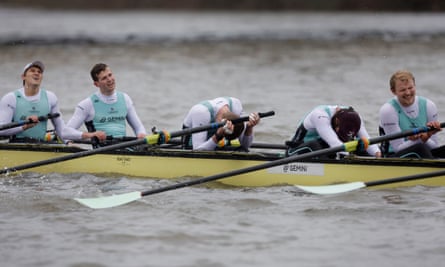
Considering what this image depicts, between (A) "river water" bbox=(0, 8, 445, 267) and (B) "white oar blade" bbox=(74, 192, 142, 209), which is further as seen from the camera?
(B) "white oar blade" bbox=(74, 192, 142, 209)

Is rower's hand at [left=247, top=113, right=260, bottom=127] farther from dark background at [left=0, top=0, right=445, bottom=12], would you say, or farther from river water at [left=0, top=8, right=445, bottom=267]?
dark background at [left=0, top=0, right=445, bottom=12]

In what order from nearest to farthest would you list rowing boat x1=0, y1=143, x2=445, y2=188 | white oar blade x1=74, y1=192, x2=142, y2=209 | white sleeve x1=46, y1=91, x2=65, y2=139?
white oar blade x1=74, y1=192, x2=142, y2=209 → rowing boat x1=0, y1=143, x2=445, y2=188 → white sleeve x1=46, y1=91, x2=65, y2=139

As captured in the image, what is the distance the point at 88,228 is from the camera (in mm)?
10867

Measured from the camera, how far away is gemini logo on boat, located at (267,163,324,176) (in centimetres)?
1206

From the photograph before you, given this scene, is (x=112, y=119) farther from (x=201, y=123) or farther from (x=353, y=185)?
(x=353, y=185)

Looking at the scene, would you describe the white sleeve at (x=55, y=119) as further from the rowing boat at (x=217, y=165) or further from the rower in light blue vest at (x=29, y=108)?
the rowing boat at (x=217, y=165)

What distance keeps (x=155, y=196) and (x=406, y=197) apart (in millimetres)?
3085

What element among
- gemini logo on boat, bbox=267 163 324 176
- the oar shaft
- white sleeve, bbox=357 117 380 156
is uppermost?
white sleeve, bbox=357 117 380 156

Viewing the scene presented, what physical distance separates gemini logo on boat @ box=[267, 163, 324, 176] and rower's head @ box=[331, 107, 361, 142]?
0.46 metres

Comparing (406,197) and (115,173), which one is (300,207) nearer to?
(406,197)

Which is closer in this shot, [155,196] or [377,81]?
[155,196]

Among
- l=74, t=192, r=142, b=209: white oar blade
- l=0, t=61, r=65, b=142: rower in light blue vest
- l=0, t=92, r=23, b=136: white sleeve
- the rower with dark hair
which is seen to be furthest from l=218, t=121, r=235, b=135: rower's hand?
l=0, t=92, r=23, b=136: white sleeve

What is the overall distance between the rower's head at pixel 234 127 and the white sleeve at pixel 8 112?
10.2 feet

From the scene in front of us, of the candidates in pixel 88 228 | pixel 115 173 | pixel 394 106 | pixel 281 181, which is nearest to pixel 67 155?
pixel 115 173
